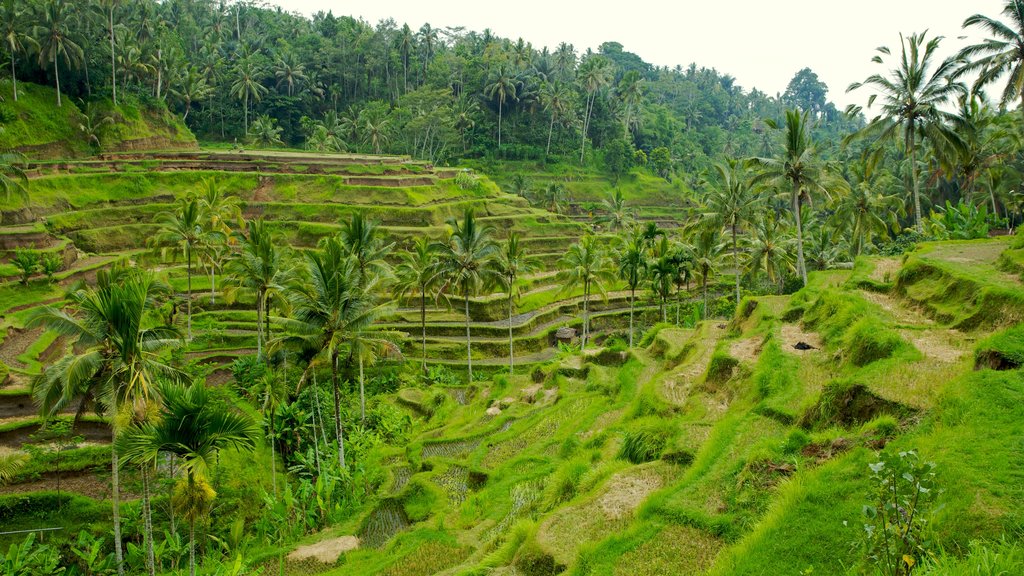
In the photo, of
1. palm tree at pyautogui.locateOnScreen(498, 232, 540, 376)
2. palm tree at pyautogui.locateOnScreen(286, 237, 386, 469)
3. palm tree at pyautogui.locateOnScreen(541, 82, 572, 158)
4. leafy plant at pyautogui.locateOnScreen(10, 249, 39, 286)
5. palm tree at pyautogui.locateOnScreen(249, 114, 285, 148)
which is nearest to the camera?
palm tree at pyautogui.locateOnScreen(286, 237, 386, 469)

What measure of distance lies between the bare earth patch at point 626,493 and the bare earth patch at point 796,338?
7.04 metres

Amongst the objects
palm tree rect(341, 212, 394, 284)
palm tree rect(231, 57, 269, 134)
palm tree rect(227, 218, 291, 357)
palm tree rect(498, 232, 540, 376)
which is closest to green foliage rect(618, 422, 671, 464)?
palm tree rect(341, 212, 394, 284)

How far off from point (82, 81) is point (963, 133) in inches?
3065

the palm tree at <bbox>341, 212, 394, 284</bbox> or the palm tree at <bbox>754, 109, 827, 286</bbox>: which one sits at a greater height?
the palm tree at <bbox>754, 109, 827, 286</bbox>

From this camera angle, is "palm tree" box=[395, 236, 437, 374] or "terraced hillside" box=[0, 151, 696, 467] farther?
"palm tree" box=[395, 236, 437, 374]

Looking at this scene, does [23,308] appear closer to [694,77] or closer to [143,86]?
[143,86]

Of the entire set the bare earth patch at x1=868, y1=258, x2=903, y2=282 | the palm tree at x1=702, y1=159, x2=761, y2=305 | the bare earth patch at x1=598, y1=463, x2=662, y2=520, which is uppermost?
the palm tree at x1=702, y1=159, x2=761, y2=305

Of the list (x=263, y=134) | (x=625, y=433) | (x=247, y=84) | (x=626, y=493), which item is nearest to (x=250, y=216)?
(x=263, y=134)

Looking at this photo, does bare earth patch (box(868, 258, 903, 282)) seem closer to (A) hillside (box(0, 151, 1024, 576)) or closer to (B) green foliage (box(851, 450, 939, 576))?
(A) hillside (box(0, 151, 1024, 576))

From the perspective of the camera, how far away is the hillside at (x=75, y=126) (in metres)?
54.1

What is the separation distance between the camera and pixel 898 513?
593cm

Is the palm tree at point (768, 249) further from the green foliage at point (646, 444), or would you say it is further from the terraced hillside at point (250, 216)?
the green foliage at point (646, 444)

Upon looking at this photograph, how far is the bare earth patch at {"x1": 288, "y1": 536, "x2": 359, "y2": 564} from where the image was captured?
1631cm

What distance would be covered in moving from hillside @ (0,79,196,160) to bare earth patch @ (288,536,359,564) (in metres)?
51.0
